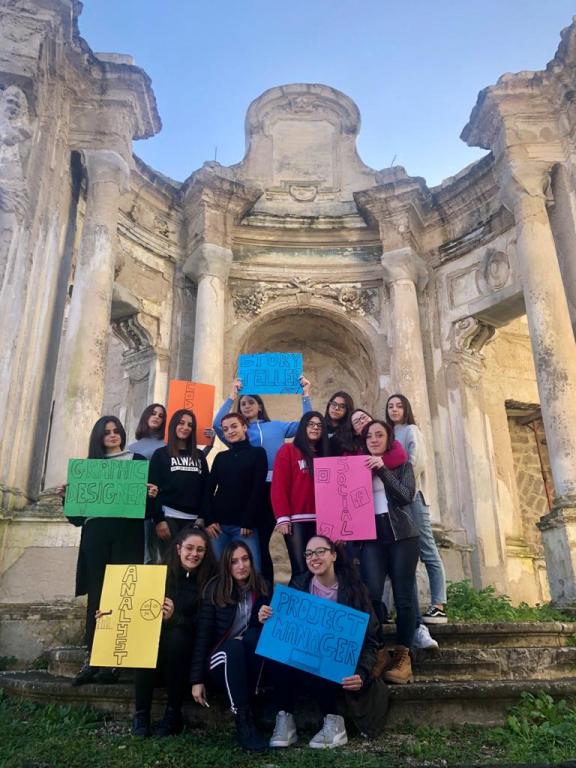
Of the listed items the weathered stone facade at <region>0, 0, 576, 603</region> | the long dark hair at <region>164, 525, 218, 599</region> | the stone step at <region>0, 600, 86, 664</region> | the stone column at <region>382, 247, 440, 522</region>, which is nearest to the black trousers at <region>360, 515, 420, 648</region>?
the long dark hair at <region>164, 525, 218, 599</region>

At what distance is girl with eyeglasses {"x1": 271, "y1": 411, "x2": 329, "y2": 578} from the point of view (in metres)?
4.75

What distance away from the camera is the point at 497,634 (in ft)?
17.0

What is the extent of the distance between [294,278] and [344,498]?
801cm

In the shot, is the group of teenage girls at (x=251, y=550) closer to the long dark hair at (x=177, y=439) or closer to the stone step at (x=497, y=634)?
the long dark hair at (x=177, y=439)

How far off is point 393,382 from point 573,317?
303cm

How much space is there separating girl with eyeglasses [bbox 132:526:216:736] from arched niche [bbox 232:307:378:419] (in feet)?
23.6

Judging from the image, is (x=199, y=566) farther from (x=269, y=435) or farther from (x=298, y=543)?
(x=269, y=435)

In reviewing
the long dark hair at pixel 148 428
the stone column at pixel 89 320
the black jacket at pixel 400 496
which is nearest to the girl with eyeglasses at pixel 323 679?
the black jacket at pixel 400 496

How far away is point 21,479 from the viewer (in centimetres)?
743

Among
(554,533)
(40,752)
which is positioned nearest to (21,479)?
(40,752)

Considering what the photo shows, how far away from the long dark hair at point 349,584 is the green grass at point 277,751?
2.53 ft

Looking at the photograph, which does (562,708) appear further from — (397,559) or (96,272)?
(96,272)

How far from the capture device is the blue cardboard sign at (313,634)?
3725mm

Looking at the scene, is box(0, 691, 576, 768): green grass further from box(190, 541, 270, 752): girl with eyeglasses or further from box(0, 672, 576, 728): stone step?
box(190, 541, 270, 752): girl with eyeglasses
